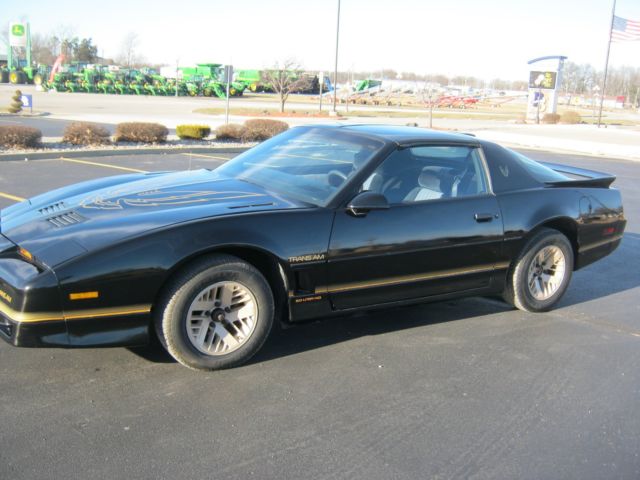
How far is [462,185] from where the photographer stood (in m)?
4.89

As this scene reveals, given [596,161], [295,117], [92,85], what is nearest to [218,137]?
[596,161]

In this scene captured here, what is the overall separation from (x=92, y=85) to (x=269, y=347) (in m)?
56.3

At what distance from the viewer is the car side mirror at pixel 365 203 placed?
414 cm

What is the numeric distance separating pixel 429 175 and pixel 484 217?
514 mm

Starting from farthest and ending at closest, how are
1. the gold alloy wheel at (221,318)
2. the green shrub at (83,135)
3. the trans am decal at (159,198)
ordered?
the green shrub at (83,135), the trans am decal at (159,198), the gold alloy wheel at (221,318)

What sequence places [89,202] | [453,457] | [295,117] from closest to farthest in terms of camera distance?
[453,457]
[89,202]
[295,117]

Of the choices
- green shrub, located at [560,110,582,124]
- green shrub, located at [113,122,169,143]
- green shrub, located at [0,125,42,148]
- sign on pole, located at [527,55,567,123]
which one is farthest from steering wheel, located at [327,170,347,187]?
green shrub, located at [560,110,582,124]

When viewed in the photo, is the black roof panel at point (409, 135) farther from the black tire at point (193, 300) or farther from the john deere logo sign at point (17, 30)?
the john deere logo sign at point (17, 30)

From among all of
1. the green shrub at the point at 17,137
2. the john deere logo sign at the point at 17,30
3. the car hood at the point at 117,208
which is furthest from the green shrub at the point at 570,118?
the john deere logo sign at the point at 17,30

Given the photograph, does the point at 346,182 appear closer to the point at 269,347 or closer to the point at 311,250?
the point at 311,250

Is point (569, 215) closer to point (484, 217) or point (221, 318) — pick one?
point (484, 217)

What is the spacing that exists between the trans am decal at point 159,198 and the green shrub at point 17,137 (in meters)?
11.6

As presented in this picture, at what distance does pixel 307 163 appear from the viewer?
479 centimetres

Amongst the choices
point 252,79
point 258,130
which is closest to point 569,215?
point 258,130
